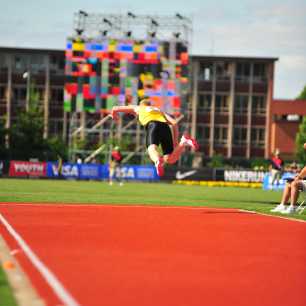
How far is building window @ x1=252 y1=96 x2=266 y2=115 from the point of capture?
3684 inches

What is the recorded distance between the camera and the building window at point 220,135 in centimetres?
9419

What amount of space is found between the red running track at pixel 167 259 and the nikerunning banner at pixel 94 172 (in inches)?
1485

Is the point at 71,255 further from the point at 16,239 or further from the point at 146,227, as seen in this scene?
the point at 146,227

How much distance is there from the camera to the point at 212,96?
9338 cm

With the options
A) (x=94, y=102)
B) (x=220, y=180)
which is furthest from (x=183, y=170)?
(x=94, y=102)

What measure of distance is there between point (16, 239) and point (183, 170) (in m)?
42.8

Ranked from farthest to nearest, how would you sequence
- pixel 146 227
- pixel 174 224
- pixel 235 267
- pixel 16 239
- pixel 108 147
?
pixel 108 147 → pixel 174 224 → pixel 146 227 → pixel 16 239 → pixel 235 267

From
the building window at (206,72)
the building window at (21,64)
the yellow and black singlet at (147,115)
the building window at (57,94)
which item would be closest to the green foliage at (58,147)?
the building window at (57,94)

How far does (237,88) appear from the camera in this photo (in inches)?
3654

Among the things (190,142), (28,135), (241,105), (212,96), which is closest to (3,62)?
(212,96)

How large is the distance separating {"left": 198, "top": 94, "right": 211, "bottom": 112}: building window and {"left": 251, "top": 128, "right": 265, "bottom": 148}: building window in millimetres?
6083

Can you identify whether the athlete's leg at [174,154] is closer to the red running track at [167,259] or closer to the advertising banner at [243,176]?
the red running track at [167,259]

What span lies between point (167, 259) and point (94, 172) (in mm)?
44169

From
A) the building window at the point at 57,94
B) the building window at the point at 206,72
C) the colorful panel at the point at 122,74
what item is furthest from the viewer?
the building window at the point at 206,72
